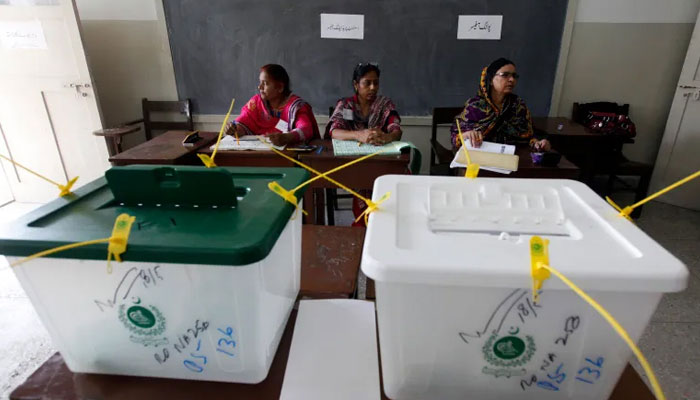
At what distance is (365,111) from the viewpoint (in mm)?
2350

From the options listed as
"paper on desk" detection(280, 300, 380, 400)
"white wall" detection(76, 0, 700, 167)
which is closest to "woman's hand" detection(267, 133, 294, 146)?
"paper on desk" detection(280, 300, 380, 400)

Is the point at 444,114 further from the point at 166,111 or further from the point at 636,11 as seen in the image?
the point at 166,111

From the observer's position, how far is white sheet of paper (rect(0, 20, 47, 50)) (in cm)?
259

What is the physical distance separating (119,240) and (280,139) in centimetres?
157

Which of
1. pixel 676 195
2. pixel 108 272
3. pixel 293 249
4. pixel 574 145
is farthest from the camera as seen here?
pixel 676 195

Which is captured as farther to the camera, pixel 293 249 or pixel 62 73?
pixel 62 73

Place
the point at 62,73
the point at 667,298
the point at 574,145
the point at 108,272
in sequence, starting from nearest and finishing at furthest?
the point at 108,272 → the point at 667,298 → the point at 574,145 → the point at 62,73

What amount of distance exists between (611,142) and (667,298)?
1.30m

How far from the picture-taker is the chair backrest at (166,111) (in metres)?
3.19

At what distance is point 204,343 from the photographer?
523 mm

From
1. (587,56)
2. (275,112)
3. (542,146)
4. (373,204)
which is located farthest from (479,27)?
(373,204)

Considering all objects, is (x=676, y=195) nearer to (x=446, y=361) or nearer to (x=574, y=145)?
(x=574, y=145)

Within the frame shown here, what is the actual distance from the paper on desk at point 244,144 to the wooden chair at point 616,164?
7.98 ft

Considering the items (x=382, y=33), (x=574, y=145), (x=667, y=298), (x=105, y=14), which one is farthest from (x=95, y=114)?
(x=667, y=298)
